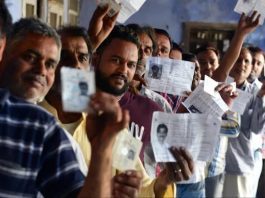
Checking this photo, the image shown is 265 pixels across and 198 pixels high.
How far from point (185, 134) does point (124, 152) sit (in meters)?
0.45

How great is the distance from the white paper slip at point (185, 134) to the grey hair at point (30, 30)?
0.48 metres

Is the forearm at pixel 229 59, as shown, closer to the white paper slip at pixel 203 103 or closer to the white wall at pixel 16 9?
the white paper slip at pixel 203 103

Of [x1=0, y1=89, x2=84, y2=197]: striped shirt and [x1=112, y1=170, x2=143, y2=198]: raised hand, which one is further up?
[x1=0, y1=89, x2=84, y2=197]: striped shirt

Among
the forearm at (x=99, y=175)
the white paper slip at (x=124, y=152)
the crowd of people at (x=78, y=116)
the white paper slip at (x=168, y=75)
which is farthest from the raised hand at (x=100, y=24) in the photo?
the forearm at (x=99, y=175)

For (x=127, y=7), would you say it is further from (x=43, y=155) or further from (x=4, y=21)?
(x=43, y=155)

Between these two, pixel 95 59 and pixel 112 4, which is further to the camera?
pixel 112 4

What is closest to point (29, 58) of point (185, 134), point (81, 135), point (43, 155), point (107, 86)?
point (43, 155)

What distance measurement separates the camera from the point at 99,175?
1510mm

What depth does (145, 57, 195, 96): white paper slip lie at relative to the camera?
10.1 feet

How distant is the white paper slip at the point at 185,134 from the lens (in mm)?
2080

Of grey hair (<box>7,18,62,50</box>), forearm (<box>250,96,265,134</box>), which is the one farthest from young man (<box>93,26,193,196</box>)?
forearm (<box>250,96,265,134</box>)

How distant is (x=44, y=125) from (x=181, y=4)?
9.61 meters

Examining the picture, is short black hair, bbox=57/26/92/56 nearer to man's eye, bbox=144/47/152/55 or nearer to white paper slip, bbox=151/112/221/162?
white paper slip, bbox=151/112/221/162

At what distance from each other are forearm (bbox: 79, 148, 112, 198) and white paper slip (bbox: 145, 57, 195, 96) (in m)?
1.60
